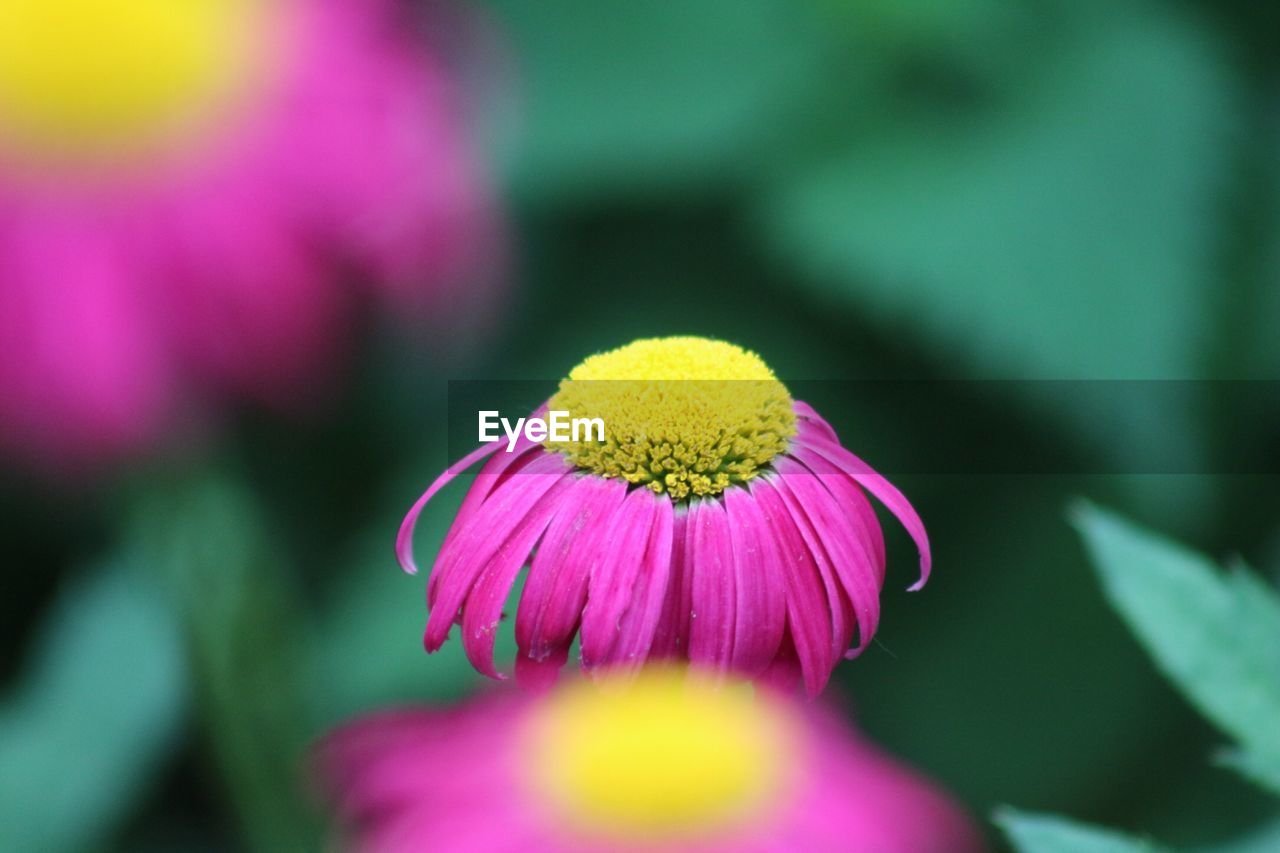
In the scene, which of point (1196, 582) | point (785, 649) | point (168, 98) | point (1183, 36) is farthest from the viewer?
point (1183, 36)

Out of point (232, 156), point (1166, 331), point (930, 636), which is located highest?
point (232, 156)

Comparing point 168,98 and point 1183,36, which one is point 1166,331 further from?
point 168,98

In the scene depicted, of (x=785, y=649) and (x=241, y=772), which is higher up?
(x=785, y=649)

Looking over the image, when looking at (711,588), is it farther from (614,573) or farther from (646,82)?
(646,82)

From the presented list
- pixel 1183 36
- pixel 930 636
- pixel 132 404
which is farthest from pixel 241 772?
pixel 1183 36

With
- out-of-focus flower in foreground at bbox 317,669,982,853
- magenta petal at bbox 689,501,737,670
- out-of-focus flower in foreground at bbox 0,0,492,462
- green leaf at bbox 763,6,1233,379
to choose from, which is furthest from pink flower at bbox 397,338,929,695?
green leaf at bbox 763,6,1233,379

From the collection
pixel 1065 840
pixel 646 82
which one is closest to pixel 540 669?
pixel 1065 840

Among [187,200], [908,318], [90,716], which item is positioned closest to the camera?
[187,200]

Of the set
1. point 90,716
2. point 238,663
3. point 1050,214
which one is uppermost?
point 1050,214
